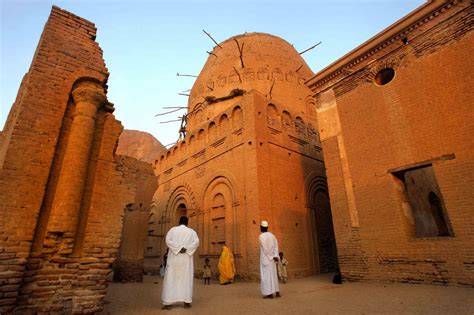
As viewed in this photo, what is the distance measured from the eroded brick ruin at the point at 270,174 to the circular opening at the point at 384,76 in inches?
1.6

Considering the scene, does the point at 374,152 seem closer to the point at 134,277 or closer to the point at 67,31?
the point at 67,31

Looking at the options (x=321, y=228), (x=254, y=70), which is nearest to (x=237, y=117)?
(x=321, y=228)

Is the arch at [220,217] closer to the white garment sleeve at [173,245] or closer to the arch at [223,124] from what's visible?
the arch at [223,124]

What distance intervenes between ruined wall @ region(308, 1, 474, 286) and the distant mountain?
3059 cm

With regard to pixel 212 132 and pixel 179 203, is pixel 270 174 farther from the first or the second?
pixel 179 203

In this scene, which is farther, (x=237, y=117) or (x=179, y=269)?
(x=237, y=117)

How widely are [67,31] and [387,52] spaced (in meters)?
9.00

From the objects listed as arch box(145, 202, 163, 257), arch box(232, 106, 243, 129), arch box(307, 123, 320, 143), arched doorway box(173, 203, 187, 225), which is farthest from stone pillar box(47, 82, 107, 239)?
arch box(145, 202, 163, 257)

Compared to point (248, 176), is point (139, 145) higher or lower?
higher

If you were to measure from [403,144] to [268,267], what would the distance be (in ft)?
17.0

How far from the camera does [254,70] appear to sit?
18531mm

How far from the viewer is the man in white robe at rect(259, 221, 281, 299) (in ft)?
20.7

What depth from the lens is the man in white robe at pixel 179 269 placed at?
5.32 meters

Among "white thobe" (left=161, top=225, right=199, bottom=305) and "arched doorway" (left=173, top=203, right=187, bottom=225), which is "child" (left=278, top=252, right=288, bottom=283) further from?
"arched doorway" (left=173, top=203, right=187, bottom=225)
